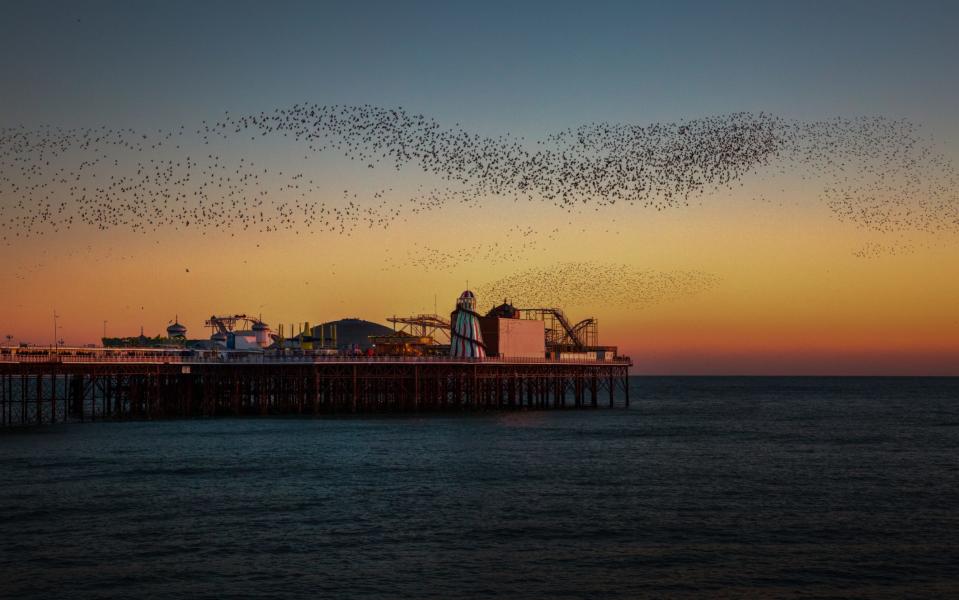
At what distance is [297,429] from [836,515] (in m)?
44.6

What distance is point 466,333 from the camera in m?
99.2

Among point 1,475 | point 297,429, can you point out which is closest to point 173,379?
point 297,429

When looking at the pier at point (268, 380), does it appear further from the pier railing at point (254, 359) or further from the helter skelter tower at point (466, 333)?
the helter skelter tower at point (466, 333)

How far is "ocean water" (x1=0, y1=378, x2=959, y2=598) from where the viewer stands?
28.5 meters

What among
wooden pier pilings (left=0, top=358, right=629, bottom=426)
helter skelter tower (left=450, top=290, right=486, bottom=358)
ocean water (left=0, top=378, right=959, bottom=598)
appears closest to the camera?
ocean water (left=0, top=378, right=959, bottom=598)

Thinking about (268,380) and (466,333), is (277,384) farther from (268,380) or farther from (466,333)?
(466,333)

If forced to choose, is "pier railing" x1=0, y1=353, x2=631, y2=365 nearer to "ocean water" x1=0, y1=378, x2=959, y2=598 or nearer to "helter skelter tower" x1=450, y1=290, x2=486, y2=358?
"helter skelter tower" x1=450, y1=290, x2=486, y2=358

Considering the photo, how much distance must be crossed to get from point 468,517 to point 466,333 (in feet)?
203

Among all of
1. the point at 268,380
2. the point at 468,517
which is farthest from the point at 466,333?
the point at 468,517

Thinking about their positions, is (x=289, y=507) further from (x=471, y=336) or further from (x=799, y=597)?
(x=471, y=336)

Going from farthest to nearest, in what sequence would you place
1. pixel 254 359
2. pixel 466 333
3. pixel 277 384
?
pixel 466 333, pixel 277 384, pixel 254 359

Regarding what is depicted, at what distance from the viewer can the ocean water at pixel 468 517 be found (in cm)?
2845

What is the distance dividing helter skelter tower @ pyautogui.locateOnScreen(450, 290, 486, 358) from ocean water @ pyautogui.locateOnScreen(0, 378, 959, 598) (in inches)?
1185

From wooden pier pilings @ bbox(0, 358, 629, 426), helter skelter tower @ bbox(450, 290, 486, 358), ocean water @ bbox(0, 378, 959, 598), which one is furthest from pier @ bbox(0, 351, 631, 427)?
ocean water @ bbox(0, 378, 959, 598)
